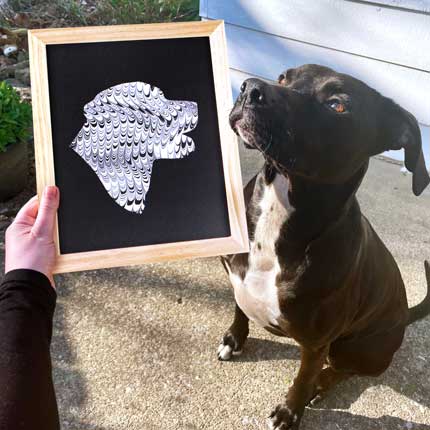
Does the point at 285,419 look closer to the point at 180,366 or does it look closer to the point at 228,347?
the point at 228,347

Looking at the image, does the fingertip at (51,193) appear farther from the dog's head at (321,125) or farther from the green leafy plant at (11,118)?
the green leafy plant at (11,118)

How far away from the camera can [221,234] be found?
1.58m

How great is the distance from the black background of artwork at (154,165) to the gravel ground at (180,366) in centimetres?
117

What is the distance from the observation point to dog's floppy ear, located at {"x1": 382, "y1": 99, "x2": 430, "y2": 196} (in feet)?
5.61

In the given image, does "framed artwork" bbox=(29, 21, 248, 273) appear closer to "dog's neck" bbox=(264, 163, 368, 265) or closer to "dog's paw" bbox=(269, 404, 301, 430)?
"dog's neck" bbox=(264, 163, 368, 265)

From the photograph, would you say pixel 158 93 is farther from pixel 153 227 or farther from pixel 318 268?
pixel 318 268

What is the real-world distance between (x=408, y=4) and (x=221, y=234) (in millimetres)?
2967

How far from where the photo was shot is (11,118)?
10.5ft

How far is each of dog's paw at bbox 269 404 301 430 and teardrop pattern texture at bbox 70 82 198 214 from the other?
1.29 m

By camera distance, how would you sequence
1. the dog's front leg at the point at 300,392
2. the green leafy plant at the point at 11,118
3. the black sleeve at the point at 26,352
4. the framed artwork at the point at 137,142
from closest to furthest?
the black sleeve at the point at 26,352, the framed artwork at the point at 137,142, the dog's front leg at the point at 300,392, the green leafy plant at the point at 11,118

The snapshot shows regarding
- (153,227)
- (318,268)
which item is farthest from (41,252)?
(318,268)

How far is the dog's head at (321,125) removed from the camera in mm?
1488

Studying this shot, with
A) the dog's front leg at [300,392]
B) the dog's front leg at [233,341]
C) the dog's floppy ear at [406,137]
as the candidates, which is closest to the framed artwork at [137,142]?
the dog's floppy ear at [406,137]

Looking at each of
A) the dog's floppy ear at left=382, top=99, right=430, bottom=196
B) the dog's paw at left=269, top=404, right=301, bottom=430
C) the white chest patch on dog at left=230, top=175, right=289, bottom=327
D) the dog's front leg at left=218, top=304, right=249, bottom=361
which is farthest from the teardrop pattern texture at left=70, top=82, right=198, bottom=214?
the dog's paw at left=269, top=404, right=301, bottom=430
